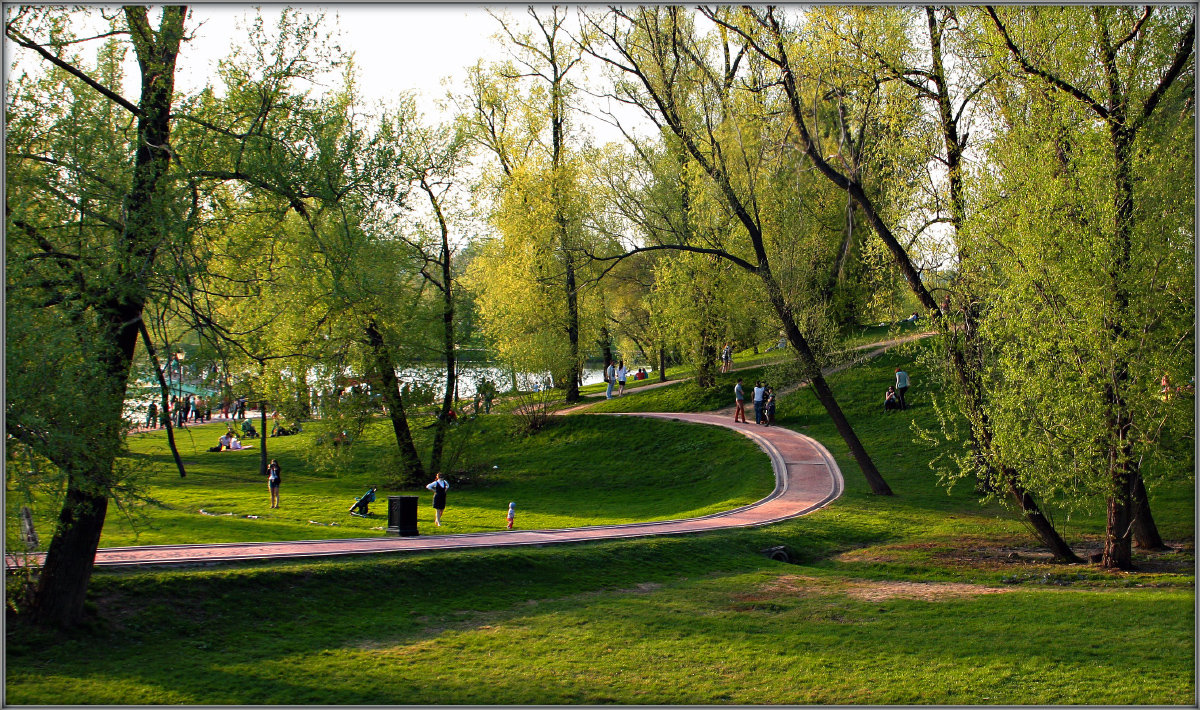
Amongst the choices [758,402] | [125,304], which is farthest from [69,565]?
[758,402]

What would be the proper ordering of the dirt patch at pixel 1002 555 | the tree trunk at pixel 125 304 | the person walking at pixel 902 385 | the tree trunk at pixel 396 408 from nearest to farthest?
the tree trunk at pixel 125 304 → the dirt patch at pixel 1002 555 → the tree trunk at pixel 396 408 → the person walking at pixel 902 385

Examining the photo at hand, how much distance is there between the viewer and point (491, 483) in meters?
32.1

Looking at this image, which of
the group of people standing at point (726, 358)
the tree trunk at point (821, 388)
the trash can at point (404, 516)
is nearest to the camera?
the trash can at point (404, 516)

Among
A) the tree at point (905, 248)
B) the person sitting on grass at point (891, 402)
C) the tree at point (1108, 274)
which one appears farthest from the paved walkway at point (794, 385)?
the tree at point (1108, 274)

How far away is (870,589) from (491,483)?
753 inches

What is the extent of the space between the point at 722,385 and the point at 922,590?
85.0 ft

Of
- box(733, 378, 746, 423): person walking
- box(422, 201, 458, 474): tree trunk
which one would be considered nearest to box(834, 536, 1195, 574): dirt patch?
box(733, 378, 746, 423): person walking

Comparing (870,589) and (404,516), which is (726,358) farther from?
(870,589)

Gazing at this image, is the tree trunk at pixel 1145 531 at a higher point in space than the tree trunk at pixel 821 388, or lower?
lower

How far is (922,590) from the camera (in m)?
15.1

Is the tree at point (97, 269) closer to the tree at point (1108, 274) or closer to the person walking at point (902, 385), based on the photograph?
the tree at point (1108, 274)

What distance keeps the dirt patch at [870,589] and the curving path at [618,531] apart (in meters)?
4.00

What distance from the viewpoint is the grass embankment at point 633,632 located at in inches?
377

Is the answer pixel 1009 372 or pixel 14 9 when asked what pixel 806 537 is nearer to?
pixel 1009 372
